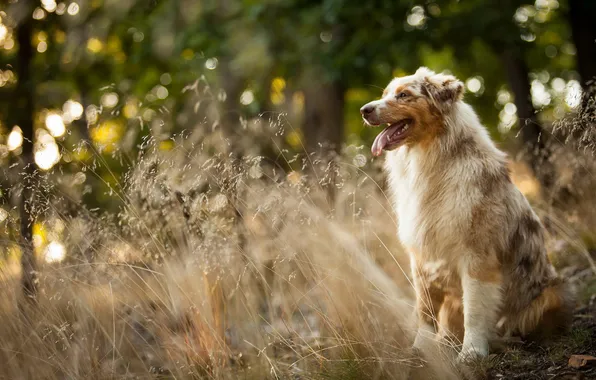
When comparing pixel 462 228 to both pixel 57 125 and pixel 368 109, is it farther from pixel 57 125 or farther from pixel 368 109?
pixel 57 125

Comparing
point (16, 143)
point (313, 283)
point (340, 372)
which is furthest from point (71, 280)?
point (16, 143)

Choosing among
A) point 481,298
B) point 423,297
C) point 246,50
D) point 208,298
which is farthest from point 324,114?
point 208,298

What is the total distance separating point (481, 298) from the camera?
364 cm

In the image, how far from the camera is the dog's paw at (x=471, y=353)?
3.41 m

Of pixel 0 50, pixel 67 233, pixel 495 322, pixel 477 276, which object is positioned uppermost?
pixel 0 50

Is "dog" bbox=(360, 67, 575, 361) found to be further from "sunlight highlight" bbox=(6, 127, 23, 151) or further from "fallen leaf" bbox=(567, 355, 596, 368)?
"sunlight highlight" bbox=(6, 127, 23, 151)

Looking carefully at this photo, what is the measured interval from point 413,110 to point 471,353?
1609 mm

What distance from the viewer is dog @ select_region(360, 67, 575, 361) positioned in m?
3.65

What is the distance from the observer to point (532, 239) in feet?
12.7

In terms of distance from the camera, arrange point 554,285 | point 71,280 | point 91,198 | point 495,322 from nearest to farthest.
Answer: point 71,280, point 495,322, point 554,285, point 91,198

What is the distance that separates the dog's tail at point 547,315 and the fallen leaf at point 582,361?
67 cm

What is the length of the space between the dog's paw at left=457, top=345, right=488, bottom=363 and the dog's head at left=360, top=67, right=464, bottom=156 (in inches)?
54.2

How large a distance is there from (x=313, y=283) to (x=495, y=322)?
1.20 metres

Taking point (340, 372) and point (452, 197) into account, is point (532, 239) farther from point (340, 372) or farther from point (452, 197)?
point (340, 372)
